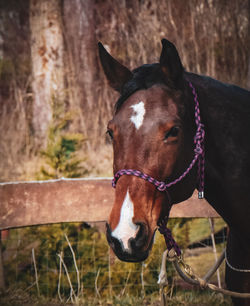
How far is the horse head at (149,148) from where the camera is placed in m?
1.61

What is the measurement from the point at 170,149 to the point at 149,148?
0.11 metres

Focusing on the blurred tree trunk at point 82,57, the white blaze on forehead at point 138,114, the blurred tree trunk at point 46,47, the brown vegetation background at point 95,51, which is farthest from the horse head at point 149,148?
the blurred tree trunk at point 82,57

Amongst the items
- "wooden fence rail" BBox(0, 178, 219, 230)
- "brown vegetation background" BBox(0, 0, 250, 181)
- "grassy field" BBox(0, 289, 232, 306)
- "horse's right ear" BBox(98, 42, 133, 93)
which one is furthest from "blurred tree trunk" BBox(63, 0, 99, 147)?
"horse's right ear" BBox(98, 42, 133, 93)

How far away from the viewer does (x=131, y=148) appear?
68.6 inches

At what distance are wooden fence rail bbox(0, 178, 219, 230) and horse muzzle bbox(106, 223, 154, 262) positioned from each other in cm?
176

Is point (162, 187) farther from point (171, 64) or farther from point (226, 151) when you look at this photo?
point (171, 64)

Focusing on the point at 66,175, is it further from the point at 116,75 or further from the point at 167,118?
Answer: the point at 167,118

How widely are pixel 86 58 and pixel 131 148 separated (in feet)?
22.3

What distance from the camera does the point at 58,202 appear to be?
338cm

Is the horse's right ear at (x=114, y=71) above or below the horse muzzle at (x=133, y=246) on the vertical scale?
above

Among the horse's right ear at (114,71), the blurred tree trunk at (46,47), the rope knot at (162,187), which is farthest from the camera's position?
the blurred tree trunk at (46,47)

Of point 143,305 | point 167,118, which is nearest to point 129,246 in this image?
point 167,118

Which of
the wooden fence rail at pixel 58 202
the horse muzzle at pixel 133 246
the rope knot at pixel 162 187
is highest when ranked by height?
the rope knot at pixel 162 187

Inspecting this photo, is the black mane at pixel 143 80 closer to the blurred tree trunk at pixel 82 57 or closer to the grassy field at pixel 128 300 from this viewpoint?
the grassy field at pixel 128 300
